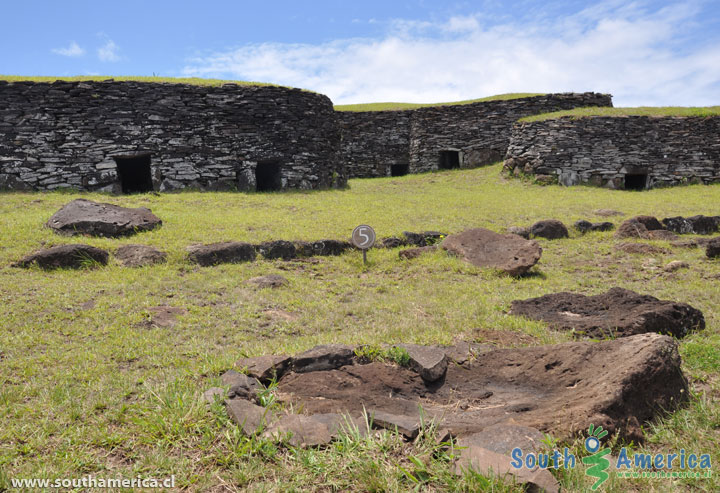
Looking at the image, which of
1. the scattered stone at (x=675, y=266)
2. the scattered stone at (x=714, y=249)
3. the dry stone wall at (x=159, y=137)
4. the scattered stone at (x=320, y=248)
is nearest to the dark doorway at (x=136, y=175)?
the dry stone wall at (x=159, y=137)

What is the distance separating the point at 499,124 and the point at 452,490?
76.6 feet

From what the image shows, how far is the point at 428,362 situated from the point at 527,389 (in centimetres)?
89

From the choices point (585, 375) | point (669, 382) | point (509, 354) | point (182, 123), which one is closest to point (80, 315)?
point (509, 354)

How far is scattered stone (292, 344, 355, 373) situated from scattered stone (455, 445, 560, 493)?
5.94ft

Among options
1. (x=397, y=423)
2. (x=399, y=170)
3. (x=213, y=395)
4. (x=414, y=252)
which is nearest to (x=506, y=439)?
(x=397, y=423)

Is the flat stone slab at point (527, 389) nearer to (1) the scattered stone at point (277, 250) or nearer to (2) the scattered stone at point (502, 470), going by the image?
(2) the scattered stone at point (502, 470)

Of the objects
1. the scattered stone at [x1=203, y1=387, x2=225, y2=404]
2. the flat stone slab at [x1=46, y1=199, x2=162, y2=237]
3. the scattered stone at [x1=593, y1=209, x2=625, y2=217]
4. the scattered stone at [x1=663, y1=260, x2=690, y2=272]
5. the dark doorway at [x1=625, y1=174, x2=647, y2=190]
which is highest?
the dark doorway at [x1=625, y1=174, x2=647, y2=190]

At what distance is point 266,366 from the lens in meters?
4.15

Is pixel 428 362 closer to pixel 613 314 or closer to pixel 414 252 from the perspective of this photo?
pixel 613 314

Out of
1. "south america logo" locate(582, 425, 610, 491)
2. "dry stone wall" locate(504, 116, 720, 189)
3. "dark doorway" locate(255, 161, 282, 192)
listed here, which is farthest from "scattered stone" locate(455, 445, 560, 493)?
"dry stone wall" locate(504, 116, 720, 189)

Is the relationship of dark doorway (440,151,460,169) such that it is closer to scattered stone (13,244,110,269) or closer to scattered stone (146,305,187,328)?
scattered stone (13,244,110,269)

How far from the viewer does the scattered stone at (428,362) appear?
4105mm

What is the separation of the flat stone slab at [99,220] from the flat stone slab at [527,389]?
7614mm

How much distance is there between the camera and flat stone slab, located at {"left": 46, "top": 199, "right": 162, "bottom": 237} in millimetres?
9672
